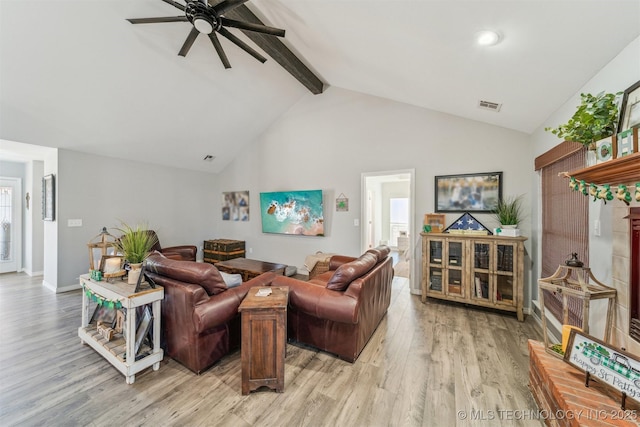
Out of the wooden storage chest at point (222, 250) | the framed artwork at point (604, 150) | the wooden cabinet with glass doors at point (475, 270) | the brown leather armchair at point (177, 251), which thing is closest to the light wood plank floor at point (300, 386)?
the wooden cabinet with glass doors at point (475, 270)

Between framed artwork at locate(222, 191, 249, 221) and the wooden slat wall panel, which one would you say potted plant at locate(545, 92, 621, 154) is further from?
framed artwork at locate(222, 191, 249, 221)

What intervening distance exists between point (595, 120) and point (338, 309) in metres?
2.17

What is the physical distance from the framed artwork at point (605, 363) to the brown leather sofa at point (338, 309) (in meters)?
1.37

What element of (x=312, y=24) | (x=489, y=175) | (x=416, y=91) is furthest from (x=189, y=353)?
(x=489, y=175)

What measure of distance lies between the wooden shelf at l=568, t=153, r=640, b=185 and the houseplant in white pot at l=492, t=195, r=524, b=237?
6.07 feet

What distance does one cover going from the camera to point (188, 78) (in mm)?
3732

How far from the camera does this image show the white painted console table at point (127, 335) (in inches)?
76.8

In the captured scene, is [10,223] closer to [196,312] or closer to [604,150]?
[196,312]

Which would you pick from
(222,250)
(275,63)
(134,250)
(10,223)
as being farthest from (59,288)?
(275,63)

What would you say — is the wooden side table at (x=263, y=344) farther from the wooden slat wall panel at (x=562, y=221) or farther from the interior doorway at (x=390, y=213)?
the interior doorway at (x=390, y=213)

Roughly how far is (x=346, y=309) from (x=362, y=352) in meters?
0.69

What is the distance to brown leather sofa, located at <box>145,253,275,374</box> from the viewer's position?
78.0 inches

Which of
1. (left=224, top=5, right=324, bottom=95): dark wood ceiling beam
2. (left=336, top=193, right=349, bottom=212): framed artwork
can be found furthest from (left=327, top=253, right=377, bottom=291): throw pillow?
(left=224, top=5, right=324, bottom=95): dark wood ceiling beam

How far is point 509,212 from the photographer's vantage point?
336cm
